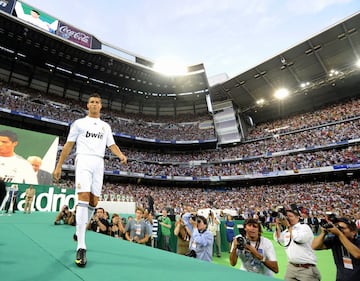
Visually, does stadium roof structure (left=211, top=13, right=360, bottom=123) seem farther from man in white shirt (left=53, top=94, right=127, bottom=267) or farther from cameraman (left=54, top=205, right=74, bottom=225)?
man in white shirt (left=53, top=94, right=127, bottom=267)

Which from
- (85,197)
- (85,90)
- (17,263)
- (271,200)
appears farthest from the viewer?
(85,90)

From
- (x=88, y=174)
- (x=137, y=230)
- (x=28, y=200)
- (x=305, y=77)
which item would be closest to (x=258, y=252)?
(x=88, y=174)

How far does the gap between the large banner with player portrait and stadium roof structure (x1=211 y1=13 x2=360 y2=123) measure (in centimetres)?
2601

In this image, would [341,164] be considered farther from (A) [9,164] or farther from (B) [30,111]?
(B) [30,111]

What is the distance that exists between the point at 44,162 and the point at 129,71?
70.0ft

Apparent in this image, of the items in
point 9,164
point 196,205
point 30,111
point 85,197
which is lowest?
point 196,205

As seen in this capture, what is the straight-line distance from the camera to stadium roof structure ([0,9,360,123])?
2669cm

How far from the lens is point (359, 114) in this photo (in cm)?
2764

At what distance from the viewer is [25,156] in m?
17.2

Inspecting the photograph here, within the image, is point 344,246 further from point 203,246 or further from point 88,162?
point 88,162

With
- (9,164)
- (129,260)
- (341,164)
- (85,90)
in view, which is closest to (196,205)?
(341,164)

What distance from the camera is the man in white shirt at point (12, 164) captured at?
1645cm

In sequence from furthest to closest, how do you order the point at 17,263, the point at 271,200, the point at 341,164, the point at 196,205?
the point at 196,205 < the point at 271,200 < the point at 341,164 < the point at 17,263

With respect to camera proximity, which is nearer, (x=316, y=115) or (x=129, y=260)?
(x=129, y=260)
